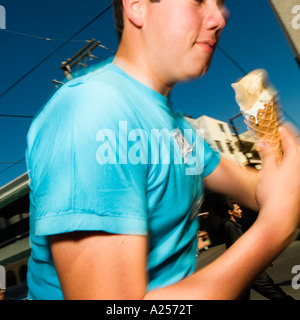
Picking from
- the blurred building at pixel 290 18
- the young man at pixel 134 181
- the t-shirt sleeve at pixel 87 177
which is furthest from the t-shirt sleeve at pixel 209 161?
the blurred building at pixel 290 18

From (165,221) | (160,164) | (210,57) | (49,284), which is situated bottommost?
(49,284)

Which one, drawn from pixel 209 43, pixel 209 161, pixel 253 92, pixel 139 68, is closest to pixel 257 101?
pixel 253 92

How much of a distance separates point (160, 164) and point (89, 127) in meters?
0.25

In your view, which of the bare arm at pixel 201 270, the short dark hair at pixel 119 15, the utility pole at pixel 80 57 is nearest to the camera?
the bare arm at pixel 201 270

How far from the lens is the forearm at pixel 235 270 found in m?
0.67

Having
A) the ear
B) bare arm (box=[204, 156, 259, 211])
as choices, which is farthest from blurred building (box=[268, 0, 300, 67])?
the ear

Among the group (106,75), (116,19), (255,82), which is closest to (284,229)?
(106,75)

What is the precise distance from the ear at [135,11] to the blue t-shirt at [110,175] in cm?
23

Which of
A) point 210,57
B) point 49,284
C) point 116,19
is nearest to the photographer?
point 49,284

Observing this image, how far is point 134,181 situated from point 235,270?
38 cm

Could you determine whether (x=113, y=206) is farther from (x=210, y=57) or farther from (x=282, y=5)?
(x=282, y=5)

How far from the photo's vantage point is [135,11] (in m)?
1.07

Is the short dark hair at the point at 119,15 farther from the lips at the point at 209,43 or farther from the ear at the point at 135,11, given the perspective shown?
the lips at the point at 209,43
